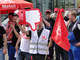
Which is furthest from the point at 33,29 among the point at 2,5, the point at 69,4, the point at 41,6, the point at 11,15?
the point at 69,4

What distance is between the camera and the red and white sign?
496cm

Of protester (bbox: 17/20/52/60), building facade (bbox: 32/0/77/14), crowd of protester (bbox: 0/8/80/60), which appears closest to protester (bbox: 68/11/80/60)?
crowd of protester (bbox: 0/8/80/60)

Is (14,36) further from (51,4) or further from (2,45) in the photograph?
(51,4)

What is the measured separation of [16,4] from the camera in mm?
6168

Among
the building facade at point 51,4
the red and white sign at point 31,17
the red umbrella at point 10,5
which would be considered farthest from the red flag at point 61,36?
the building facade at point 51,4

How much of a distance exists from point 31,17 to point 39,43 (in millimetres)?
739

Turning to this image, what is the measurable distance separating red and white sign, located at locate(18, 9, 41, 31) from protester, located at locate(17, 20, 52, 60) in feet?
1.28

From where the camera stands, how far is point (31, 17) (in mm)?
5020

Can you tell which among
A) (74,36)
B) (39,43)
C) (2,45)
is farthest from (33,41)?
(74,36)

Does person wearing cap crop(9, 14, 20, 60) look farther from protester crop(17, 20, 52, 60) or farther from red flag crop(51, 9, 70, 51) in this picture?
red flag crop(51, 9, 70, 51)

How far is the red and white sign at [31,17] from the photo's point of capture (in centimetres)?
496

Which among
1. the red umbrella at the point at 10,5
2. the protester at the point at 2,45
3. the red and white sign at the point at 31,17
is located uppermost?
the red umbrella at the point at 10,5

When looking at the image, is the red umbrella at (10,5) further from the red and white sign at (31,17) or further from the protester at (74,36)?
the protester at (74,36)

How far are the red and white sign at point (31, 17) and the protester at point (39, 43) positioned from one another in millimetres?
390
